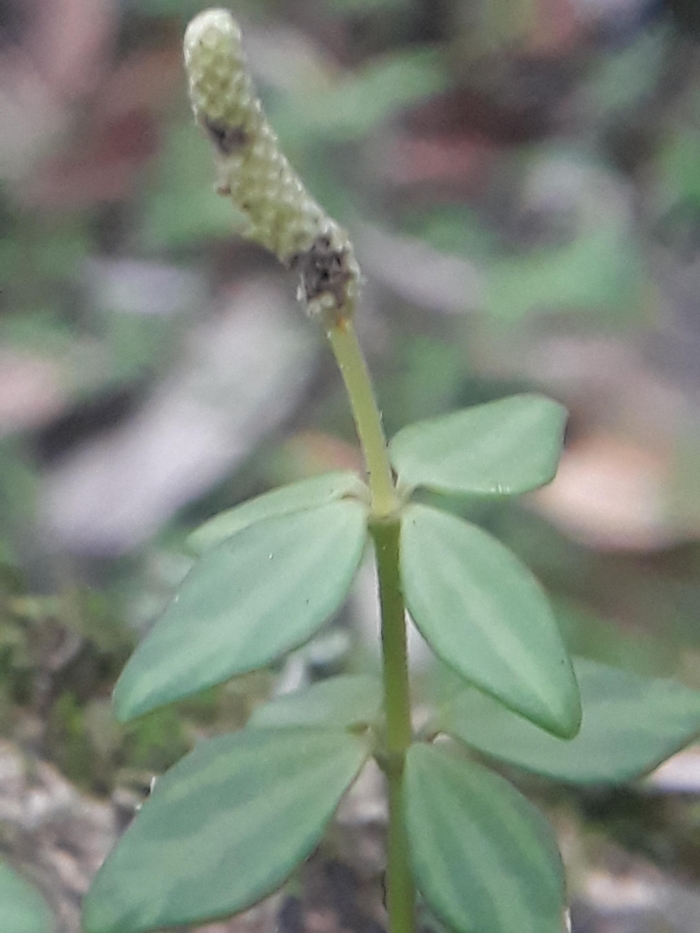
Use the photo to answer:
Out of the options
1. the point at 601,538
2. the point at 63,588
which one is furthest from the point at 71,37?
the point at 601,538

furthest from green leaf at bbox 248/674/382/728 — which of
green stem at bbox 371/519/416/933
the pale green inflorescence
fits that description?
the pale green inflorescence

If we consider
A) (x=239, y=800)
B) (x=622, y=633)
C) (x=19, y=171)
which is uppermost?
(x=19, y=171)

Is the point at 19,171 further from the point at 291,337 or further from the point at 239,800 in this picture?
the point at 239,800

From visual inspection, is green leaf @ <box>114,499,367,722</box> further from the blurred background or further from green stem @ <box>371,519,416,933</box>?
the blurred background

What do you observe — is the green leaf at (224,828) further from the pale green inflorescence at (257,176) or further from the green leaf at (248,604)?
the pale green inflorescence at (257,176)

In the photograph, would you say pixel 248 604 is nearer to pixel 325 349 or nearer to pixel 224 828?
pixel 224 828
